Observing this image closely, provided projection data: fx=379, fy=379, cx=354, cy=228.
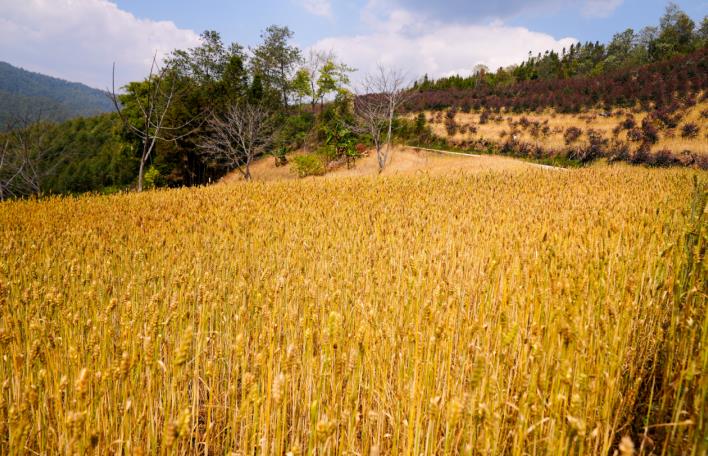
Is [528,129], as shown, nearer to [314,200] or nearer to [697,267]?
[314,200]

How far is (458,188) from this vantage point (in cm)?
1061

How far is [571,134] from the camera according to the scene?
1129 inches

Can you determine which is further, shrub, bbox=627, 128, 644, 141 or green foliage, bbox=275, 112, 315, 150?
green foliage, bbox=275, 112, 315, 150

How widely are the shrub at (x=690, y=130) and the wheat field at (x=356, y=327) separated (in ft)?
70.8

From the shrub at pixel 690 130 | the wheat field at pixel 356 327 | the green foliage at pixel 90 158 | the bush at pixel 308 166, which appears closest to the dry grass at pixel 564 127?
the shrub at pixel 690 130

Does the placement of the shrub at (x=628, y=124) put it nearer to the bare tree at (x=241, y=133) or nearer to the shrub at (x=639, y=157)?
the shrub at (x=639, y=157)

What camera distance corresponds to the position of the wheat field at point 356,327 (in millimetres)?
1704

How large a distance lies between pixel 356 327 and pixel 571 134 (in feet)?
104

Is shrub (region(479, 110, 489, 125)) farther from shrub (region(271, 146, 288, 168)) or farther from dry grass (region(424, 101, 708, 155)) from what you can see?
shrub (region(271, 146, 288, 168))

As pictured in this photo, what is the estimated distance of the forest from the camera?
30797 millimetres

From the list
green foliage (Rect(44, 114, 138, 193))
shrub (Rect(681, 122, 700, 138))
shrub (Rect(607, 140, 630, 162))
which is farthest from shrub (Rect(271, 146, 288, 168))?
shrub (Rect(681, 122, 700, 138))

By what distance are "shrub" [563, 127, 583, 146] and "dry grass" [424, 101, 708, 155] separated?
33 centimetres

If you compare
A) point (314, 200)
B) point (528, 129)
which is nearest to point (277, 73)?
point (528, 129)

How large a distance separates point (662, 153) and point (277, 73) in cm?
4239
